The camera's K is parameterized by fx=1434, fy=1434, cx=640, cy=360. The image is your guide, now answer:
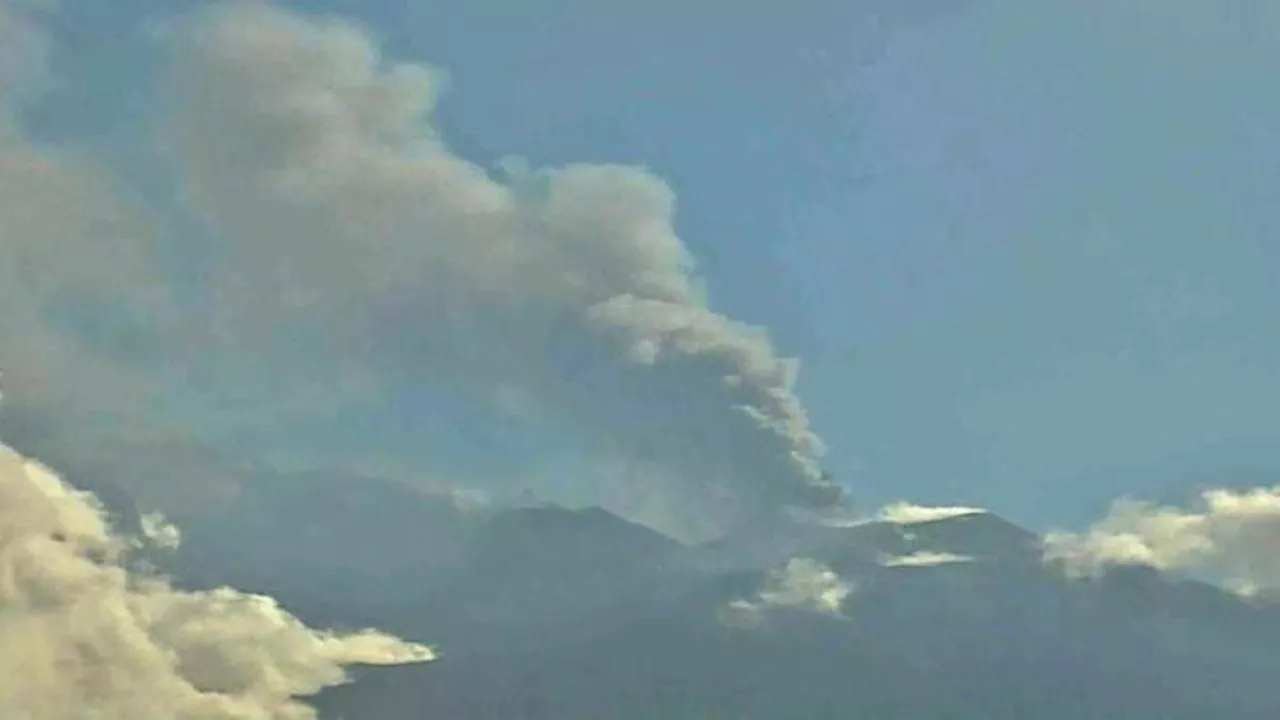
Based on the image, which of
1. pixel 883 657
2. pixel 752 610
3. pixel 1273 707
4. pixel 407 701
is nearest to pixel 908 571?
pixel 883 657

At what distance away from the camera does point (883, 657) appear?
11569 cm

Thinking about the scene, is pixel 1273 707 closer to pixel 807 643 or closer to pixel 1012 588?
pixel 1012 588

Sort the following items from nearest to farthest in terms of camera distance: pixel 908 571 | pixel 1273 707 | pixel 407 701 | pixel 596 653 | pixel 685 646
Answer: pixel 1273 707 < pixel 407 701 < pixel 596 653 < pixel 685 646 < pixel 908 571

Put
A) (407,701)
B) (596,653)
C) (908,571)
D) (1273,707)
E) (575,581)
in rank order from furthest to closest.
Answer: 1. (908,571)
2. (575,581)
3. (596,653)
4. (407,701)
5. (1273,707)

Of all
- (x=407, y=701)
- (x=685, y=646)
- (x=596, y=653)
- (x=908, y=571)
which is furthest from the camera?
(x=908, y=571)

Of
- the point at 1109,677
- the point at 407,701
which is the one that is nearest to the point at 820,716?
the point at 1109,677

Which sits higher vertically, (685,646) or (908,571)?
(908,571)

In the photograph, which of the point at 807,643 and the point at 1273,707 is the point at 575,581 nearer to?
the point at 807,643

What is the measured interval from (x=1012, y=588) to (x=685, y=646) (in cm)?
2537

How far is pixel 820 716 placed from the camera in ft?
373

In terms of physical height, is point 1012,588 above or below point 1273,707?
above

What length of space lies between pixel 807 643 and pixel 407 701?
40626mm

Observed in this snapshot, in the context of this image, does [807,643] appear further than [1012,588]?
Yes

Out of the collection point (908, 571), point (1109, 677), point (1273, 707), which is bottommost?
point (1273, 707)
